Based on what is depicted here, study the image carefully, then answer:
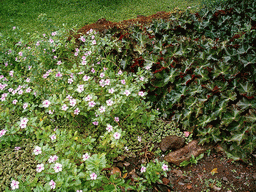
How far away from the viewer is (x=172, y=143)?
2.60 m

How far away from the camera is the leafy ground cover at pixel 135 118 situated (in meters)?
2.14

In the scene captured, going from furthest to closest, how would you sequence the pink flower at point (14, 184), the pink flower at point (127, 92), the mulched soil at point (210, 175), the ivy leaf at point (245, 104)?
1. the pink flower at point (127, 92)
2. the ivy leaf at point (245, 104)
3. the mulched soil at point (210, 175)
4. the pink flower at point (14, 184)

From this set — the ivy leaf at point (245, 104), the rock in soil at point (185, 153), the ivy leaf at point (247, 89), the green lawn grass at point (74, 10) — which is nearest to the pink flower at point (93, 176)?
the rock in soil at point (185, 153)

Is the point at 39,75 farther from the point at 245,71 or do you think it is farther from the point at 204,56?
the point at 245,71

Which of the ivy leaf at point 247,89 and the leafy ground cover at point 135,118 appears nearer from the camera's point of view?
the leafy ground cover at point 135,118

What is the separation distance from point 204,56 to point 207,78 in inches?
15.0

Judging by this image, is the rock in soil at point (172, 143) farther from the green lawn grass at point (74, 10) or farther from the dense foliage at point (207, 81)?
the green lawn grass at point (74, 10)

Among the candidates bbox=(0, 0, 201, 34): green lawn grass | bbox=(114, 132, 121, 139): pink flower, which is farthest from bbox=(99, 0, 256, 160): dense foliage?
bbox=(0, 0, 201, 34): green lawn grass

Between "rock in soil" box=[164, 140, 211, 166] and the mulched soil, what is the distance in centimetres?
9

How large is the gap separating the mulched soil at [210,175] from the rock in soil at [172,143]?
0.80 ft

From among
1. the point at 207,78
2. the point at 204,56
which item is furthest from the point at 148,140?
the point at 204,56

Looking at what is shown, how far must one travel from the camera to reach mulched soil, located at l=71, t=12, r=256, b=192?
2213mm

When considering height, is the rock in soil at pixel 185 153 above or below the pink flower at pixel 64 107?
below

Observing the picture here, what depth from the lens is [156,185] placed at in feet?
7.53
